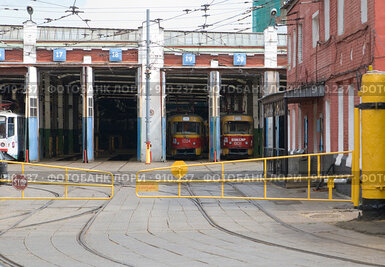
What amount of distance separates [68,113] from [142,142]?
1372 cm

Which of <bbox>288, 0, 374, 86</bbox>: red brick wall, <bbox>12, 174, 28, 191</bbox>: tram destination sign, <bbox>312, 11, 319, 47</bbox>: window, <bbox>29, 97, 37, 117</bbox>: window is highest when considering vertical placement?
<bbox>312, 11, 319, 47</bbox>: window

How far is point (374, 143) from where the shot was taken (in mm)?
11680

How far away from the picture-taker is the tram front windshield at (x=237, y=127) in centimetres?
3997

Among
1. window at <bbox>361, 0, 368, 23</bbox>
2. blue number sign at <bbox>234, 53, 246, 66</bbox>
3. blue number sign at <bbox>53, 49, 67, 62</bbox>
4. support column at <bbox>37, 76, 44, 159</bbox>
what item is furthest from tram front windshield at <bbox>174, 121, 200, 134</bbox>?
window at <bbox>361, 0, 368, 23</bbox>

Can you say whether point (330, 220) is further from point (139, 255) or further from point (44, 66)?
point (44, 66)

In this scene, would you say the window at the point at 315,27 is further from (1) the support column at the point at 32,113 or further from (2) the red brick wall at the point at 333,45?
(1) the support column at the point at 32,113

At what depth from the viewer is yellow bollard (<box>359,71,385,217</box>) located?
11.6 m

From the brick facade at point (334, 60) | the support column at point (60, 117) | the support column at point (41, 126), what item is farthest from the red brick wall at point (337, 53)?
the support column at point (60, 117)

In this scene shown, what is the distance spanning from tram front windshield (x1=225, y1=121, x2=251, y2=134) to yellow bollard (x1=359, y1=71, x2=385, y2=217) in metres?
28.2

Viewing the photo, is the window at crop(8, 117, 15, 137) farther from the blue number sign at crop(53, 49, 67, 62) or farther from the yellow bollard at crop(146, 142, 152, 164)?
the yellow bollard at crop(146, 142, 152, 164)

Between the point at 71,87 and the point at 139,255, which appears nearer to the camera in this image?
the point at 139,255

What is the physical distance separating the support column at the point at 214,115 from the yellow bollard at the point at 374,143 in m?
25.5

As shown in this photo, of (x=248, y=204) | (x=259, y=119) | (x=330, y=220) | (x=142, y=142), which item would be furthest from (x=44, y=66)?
(x=330, y=220)

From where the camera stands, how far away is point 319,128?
21.0 metres
